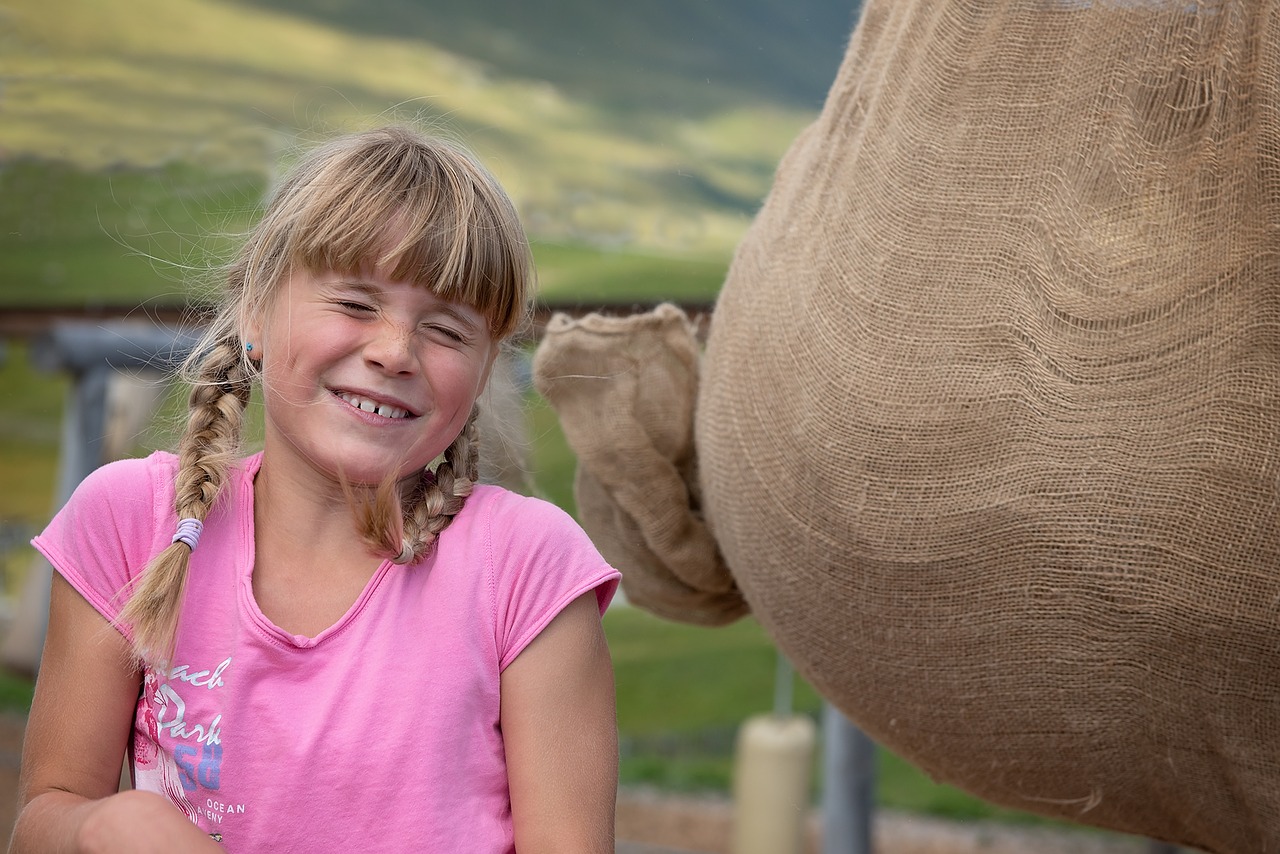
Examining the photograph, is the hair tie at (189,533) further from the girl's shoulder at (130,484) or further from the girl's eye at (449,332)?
the girl's eye at (449,332)

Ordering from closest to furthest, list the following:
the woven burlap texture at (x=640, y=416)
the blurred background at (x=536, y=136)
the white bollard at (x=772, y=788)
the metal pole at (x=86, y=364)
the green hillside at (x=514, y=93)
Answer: the woven burlap texture at (x=640, y=416) < the metal pole at (x=86, y=364) < the white bollard at (x=772, y=788) < the blurred background at (x=536, y=136) < the green hillside at (x=514, y=93)

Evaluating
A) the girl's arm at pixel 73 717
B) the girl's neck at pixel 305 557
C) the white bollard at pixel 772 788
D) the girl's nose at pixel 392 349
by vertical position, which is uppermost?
the girl's nose at pixel 392 349

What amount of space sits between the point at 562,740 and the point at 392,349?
274mm

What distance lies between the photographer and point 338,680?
0.78 meters

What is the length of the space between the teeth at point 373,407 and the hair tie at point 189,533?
0.12 metres

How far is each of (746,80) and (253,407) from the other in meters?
3.73

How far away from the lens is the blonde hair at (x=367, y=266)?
2.58 feet

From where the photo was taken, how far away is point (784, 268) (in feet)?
3.09

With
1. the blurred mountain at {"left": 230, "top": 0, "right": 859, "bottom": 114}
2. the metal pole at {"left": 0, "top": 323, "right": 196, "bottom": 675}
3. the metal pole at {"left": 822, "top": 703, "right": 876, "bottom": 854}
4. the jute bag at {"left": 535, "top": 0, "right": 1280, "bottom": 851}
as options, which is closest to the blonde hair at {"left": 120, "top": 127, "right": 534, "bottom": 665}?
the jute bag at {"left": 535, "top": 0, "right": 1280, "bottom": 851}

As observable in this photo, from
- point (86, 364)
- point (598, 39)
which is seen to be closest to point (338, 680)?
point (86, 364)

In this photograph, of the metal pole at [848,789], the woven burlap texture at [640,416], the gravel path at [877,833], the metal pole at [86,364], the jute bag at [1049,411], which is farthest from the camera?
the gravel path at [877,833]

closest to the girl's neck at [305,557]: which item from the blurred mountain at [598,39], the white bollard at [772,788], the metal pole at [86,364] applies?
the metal pole at [86,364]

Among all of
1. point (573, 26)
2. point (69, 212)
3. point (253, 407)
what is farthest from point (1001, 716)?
point (573, 26)

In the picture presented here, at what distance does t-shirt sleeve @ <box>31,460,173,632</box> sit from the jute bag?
17.1 inches
